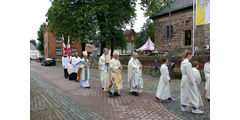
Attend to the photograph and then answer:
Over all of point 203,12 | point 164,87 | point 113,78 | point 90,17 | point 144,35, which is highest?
point 144,35

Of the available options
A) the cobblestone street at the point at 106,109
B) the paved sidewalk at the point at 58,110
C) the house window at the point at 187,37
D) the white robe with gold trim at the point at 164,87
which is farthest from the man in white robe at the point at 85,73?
the house window at the point at 187,37

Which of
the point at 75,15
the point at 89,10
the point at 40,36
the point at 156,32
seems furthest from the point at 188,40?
the point at 40,36

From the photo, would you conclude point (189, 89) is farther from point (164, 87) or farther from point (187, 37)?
point (187, 37)

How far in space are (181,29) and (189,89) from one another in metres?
16.8

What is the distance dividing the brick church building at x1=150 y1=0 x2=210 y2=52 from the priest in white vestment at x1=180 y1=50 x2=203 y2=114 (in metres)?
13.7

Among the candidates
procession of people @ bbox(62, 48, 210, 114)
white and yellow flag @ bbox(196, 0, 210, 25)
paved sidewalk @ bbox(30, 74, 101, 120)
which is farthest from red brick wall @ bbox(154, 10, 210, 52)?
paved sidewalk @ bbox(30, 74, 101, 120)

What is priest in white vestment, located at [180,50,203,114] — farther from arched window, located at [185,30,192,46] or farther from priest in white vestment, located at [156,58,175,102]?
arched window, located at [185,30,192,46]

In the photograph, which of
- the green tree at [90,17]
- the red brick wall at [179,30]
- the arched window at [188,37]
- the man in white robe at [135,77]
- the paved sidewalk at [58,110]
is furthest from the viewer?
the arched window at [188,37]

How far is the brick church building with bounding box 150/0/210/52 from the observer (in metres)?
17.9

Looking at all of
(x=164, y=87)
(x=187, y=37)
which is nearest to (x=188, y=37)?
(x=187, y=37)

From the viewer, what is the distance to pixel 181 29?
790 inches

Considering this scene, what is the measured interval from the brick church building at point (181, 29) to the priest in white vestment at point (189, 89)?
45.1ft

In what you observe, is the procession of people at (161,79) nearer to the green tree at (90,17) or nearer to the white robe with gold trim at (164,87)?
the white robe with gold trim at (164,87)

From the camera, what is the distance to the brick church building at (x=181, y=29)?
17.9m
